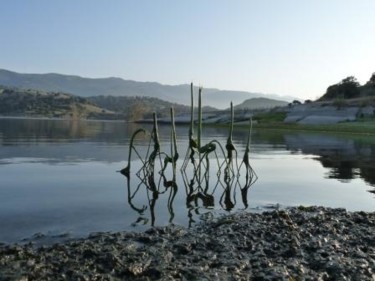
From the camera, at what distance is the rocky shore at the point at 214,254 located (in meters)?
10.1

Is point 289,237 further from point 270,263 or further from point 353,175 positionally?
point 353,175

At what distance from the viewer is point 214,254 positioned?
11523mm

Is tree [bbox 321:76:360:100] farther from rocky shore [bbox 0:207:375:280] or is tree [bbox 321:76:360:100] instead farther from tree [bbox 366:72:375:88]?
rocky shore [bbox 0:207:375:280]

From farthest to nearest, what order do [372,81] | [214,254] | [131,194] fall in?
1. [372,81]
2. [131,194]
3. [214,254]

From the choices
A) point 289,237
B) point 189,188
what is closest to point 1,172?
point 189,188

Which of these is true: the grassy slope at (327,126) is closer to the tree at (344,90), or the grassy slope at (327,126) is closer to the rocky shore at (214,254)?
the tree at (344,90)

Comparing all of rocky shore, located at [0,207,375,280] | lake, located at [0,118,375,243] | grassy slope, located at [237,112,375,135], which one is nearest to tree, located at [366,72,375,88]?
grassy slope, located at [237,112,375,135]

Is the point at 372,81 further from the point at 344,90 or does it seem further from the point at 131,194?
the point at 131,194

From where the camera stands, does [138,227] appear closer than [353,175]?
Yes

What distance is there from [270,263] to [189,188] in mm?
12114

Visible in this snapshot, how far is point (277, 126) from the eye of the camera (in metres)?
113

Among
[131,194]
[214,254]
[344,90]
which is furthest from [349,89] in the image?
[214,254]

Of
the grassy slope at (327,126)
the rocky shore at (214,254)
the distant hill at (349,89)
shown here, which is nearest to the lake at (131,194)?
the rocky shore at (214,254)

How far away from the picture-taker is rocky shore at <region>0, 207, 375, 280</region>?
10.1 m
